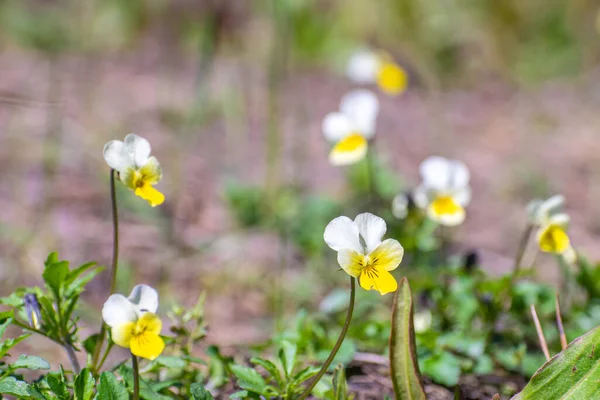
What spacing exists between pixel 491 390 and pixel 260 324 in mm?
1030

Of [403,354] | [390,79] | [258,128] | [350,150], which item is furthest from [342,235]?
[258,128]

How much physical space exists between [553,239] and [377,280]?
0.61 metres

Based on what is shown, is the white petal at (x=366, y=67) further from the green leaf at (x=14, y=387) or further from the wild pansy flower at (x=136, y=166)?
the green leaf at (x=14, y=387)

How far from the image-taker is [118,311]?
1062mm

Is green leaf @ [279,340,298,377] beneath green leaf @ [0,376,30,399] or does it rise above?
above

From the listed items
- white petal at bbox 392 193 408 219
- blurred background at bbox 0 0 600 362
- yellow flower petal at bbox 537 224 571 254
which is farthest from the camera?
blurred background at bbox 0 0 600 362

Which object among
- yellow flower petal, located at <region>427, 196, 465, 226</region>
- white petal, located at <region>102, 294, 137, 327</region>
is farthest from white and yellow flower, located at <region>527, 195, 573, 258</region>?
white petal, located at <region>102, 294, 137, 327</region>

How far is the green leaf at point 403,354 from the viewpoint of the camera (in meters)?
1.19

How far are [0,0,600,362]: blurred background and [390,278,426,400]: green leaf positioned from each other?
3.07 feet

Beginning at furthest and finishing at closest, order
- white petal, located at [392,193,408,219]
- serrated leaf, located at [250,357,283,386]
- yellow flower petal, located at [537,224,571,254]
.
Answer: white petal, located at [392,193,408,219] < yellow flower petal, located at [537,224,571,254] < serrated leaf, located at [250,357,283,386]

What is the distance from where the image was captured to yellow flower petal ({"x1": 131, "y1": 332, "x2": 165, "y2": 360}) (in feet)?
3.43

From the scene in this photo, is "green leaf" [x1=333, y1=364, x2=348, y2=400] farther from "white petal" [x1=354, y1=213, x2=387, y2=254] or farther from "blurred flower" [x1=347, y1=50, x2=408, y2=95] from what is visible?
"blurred flower" [x1=347, y1=50, x2=408, y2=95]

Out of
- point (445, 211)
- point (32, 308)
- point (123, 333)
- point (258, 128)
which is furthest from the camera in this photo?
point (258, 128)

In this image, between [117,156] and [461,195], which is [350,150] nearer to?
[461,195]
